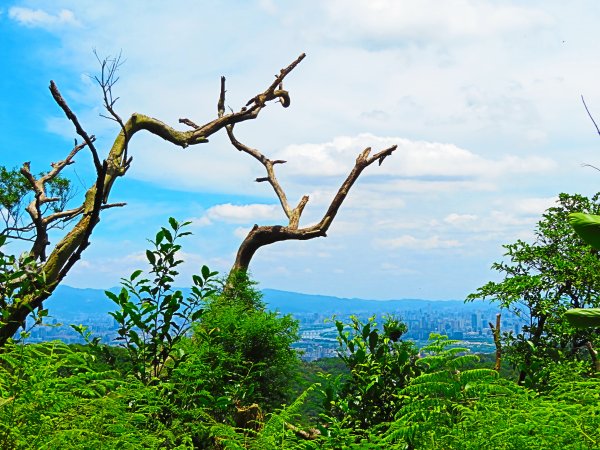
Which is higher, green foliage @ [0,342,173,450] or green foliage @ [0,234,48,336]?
green foliage @ [0,234,48,336]

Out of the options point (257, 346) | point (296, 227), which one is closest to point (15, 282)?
point (257, 346)

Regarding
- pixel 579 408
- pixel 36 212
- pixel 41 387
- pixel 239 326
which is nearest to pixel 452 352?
pixel 579 408

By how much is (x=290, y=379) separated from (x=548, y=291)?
3.16m

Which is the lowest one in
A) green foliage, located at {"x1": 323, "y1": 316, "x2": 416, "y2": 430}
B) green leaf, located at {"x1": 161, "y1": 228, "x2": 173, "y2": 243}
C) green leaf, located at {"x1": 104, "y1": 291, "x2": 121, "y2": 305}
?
green foliage, located at {"x1": 323, "y1": 316, "x2": 416, "y2": 430}

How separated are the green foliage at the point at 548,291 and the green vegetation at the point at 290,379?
2 centimetres

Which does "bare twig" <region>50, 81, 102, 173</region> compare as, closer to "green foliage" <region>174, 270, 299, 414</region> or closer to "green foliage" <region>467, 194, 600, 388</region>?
"green foliage" <region>174, 270, 299, 414</region>

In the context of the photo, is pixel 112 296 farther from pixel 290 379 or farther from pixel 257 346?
pixel 290 379

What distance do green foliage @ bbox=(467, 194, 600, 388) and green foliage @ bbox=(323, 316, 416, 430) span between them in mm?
3260

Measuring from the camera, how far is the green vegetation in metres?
2.77

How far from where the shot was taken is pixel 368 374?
184 inches

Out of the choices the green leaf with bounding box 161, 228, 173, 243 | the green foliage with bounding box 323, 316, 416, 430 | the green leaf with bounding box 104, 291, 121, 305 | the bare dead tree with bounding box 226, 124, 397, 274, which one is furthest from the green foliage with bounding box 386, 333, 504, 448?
the bare dead tree with bounding box 226, 124, 397, 274

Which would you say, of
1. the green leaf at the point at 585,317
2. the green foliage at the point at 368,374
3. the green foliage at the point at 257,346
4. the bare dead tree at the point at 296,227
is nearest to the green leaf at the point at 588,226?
the green leaf at the point at 585,317

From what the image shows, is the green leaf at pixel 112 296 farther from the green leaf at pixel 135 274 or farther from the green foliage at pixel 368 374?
the green foliage at pixel 368 374

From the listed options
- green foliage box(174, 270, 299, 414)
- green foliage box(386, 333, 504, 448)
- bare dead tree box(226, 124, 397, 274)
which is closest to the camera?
green foliage box(386, 333, 504, 448)
